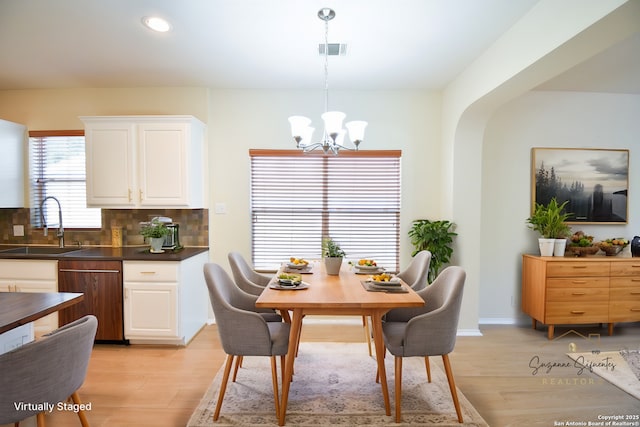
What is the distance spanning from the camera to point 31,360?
3.98 ft

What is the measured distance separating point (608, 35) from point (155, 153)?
3.60m

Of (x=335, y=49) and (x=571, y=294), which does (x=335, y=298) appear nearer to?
(x=335, y=49)

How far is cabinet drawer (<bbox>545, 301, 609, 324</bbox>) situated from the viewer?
10.3ft

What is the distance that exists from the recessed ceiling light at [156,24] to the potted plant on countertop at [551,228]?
3939 mm

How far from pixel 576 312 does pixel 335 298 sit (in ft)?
9.39

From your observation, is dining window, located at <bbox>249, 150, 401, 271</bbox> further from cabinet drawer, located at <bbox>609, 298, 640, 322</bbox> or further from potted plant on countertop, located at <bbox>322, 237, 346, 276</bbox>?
cabinet drawer, located at <bbox>609, 298, 640, 322</bbox>

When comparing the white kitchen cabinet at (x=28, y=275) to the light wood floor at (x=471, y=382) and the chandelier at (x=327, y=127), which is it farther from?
the chandelier at (x=327, y=127)

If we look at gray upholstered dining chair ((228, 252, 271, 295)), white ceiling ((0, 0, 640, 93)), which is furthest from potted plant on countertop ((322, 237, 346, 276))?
white ceiling ((0, 0, 640, 93))

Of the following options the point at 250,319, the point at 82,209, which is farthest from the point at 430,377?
the point at 82,209

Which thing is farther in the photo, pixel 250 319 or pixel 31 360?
pixel 250 319

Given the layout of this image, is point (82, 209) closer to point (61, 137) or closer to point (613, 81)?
point (61, 137)

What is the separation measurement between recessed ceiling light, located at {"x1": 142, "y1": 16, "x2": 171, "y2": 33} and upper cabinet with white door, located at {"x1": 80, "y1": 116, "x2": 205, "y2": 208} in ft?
3.09

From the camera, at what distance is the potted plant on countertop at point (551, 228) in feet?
10.8

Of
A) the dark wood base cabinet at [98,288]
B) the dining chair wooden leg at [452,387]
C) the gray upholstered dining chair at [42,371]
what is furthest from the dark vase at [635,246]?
the dark wood base cabinet at [98,288]
